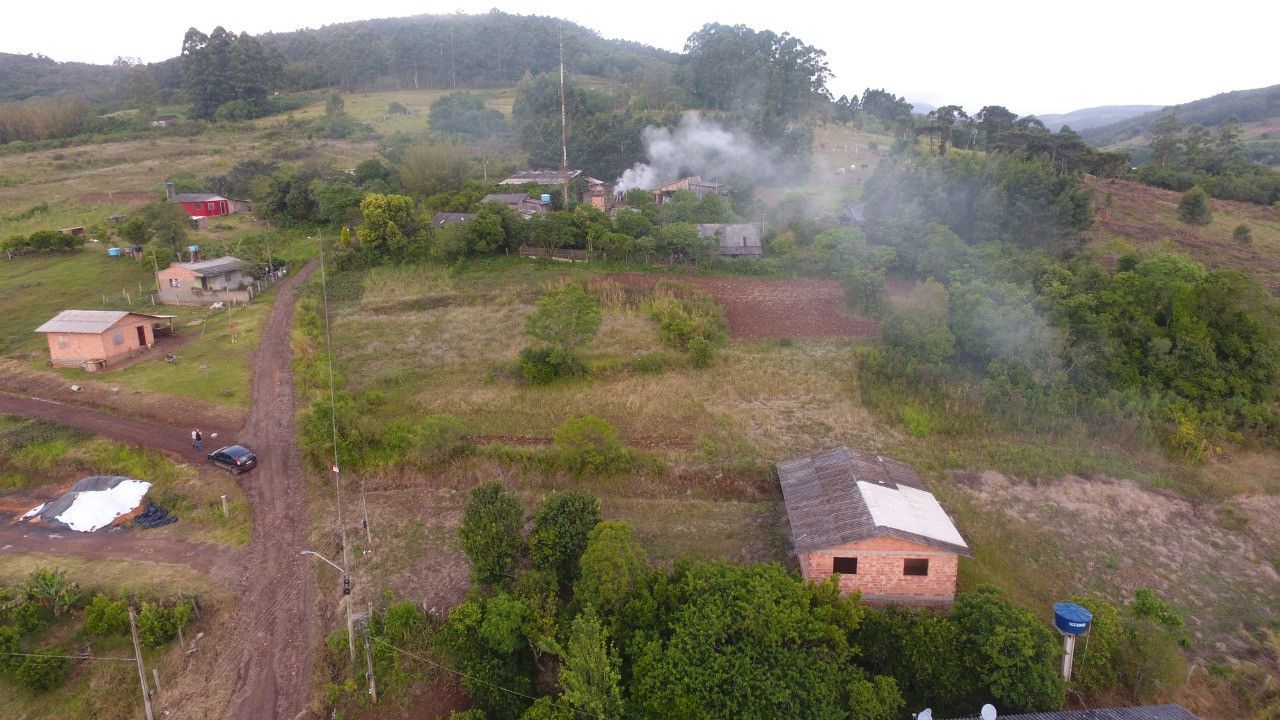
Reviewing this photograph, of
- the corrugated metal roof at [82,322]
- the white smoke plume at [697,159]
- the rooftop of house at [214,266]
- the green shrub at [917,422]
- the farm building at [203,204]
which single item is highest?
the white smoke plume at [697,159]

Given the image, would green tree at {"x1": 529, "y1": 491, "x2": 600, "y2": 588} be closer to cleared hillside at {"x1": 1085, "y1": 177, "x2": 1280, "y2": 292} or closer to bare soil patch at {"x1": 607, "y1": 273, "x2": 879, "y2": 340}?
bare soil patch at {"x1": 607, "y1": 273, "x2": 879, "y2": 340}

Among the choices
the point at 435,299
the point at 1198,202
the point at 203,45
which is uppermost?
the point at 203,45

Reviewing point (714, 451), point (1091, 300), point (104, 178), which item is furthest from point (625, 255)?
point (104, 178)

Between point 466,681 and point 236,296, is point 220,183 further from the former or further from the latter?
point 466,681

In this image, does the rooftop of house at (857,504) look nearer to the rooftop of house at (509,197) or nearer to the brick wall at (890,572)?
the brick wall at (890,572)

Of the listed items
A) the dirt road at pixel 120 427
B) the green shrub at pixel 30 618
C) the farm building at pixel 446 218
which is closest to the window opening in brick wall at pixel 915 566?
the green shrub at pixel 30 618

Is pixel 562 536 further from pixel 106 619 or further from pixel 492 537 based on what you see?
pixel 106 619
